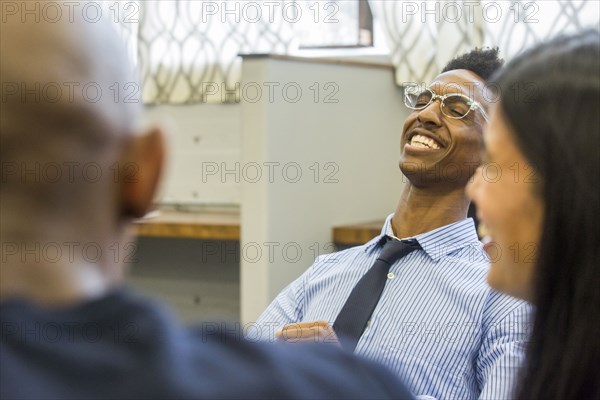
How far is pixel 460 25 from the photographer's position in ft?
9.40

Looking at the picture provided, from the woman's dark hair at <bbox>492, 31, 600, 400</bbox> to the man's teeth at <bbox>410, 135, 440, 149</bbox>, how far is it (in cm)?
105

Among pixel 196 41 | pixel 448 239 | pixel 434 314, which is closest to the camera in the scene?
pixel 434 314

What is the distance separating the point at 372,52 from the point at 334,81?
39cm

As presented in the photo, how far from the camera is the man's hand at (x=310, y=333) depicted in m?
1.72

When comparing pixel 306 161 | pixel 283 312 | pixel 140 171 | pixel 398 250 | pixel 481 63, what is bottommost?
pixel 283 312

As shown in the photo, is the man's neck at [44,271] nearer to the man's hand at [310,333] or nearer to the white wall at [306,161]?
the man's hand at [310,333]

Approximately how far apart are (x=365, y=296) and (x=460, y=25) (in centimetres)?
127

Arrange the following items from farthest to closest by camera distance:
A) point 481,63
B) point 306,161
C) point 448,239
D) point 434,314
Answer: point 306,161, point 481,63, point 448,239, point 434,314

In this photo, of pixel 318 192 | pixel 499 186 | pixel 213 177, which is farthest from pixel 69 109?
pixel 213 177

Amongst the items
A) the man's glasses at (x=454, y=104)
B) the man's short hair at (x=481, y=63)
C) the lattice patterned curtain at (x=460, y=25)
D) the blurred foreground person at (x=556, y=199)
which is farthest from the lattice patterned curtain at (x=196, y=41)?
the blurred foreground person at (x=556, y=199)

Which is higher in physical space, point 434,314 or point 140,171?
point 140,171

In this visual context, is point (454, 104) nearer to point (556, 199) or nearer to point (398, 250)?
point (398, 250)

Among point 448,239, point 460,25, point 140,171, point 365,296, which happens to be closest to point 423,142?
point 448,239

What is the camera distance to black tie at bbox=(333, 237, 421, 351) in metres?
1.85
